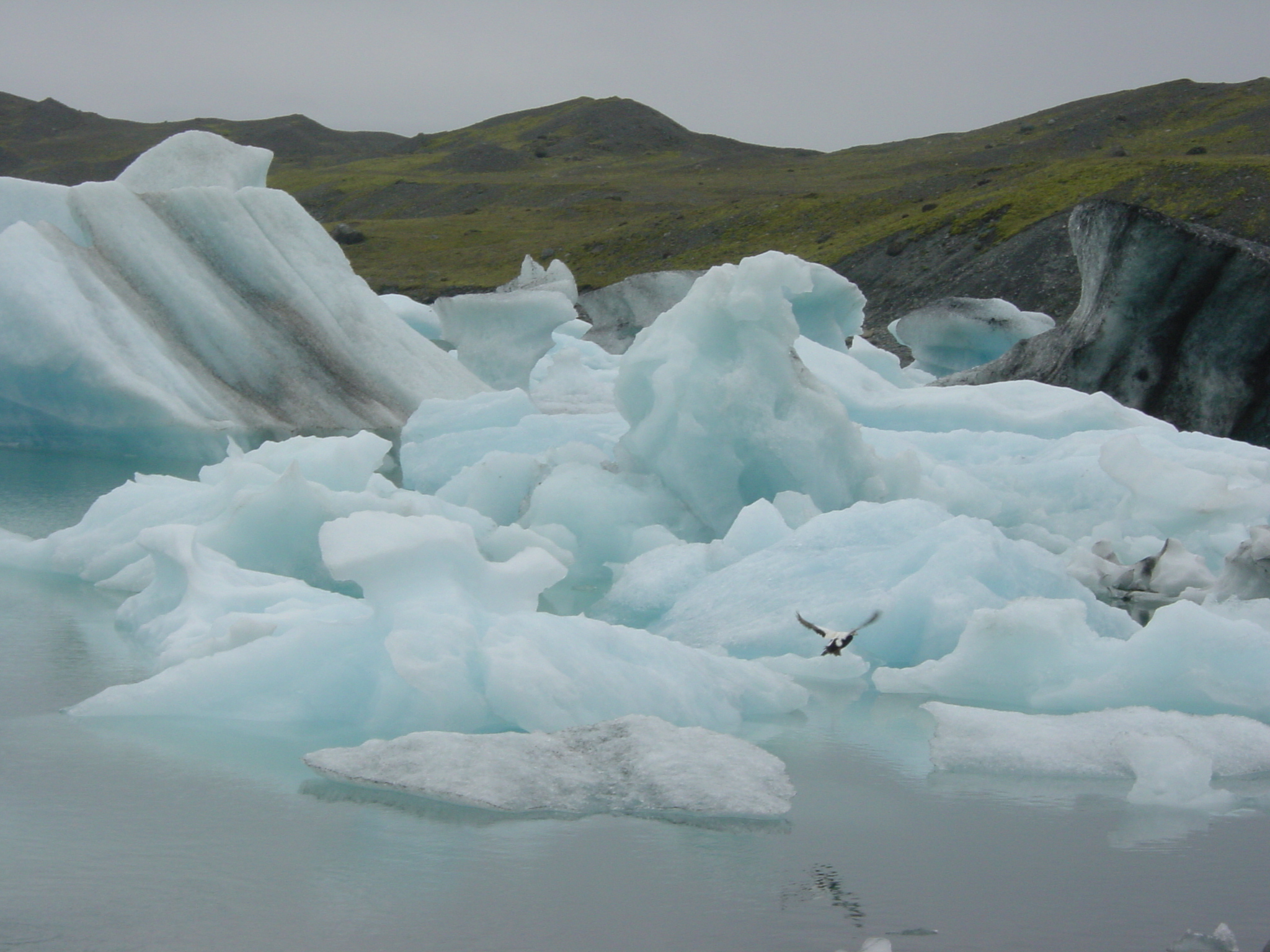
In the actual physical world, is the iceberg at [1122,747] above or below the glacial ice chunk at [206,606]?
below

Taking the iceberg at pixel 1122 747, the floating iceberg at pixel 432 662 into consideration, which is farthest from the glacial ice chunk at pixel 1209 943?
the floating iceberg at pixel 432 662

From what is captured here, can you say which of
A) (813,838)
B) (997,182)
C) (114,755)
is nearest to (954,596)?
(813,838)

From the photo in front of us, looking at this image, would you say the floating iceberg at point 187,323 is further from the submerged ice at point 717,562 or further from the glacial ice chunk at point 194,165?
the submerged ice at point 717,562

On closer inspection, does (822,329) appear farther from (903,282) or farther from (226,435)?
(903,282)

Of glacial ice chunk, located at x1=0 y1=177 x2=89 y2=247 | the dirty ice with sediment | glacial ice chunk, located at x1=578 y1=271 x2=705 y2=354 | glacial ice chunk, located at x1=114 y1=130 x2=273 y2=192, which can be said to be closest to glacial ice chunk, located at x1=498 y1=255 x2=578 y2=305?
glacial ice chunk, located at x1=578 y1=271 x2=705 y2=354

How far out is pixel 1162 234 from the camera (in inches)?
484

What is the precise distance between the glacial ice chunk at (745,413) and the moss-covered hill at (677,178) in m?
20.5

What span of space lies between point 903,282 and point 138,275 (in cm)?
2095

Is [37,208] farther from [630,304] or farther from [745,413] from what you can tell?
[630,304]

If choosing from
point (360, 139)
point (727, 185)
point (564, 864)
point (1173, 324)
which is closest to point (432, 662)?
point (564, 864)

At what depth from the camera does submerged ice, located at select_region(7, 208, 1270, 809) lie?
15.2 feet

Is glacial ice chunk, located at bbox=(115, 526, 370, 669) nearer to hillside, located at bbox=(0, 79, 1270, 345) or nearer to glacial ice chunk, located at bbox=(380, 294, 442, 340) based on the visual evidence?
glacial ice chunk, located at bbox=(380, 294, 442, 340)

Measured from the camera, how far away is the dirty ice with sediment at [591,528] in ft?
14.8

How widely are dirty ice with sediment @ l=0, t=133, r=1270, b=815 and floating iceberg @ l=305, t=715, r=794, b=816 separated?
0.05ft
